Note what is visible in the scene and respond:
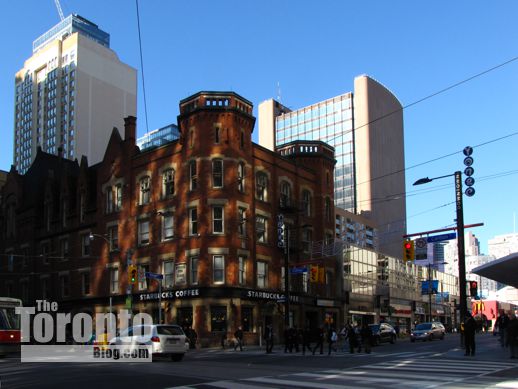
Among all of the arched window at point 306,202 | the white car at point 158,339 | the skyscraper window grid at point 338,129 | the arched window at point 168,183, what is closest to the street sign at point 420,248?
the white car at point 158,339

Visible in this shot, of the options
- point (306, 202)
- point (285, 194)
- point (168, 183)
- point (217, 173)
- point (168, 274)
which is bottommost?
point (168, 274)

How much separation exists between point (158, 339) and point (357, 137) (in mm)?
119949

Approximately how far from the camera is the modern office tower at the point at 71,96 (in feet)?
477

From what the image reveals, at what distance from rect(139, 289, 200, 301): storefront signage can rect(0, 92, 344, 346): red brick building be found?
8 cm

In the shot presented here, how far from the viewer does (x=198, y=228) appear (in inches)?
1706

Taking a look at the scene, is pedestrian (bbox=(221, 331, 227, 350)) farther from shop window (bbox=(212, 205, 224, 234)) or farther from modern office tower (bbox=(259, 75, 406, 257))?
modern office tower (bbox=(259, 75, 406, 257))

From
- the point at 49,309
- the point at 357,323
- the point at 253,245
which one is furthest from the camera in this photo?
the point at 357,323

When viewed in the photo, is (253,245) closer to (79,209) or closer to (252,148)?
(252,148)

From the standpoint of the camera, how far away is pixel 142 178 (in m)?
49.0

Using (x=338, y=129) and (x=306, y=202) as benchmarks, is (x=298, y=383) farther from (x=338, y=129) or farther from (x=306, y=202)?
(x=338, y=129)

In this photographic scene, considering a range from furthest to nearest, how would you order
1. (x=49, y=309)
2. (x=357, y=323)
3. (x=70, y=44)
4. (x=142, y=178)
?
(x=70, y=44)
(x=357, y=323)
(x=49, y=309)
(x=142, y=178)

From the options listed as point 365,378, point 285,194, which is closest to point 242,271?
point 285,194

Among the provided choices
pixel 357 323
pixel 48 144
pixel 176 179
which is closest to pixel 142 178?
pixel 176 179

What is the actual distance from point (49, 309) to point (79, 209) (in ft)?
30.0
